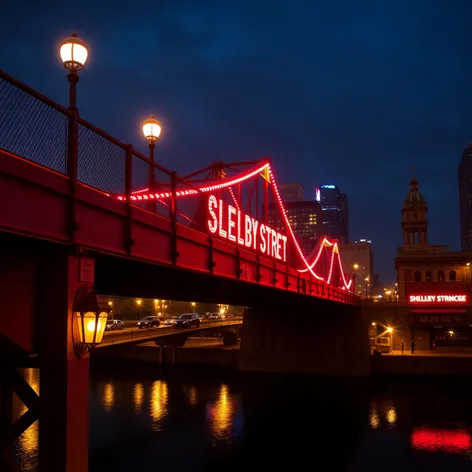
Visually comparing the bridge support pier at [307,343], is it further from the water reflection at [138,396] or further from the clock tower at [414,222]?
the clock tower at [414,222]

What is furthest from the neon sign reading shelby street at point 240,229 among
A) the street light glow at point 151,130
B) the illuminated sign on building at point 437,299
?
the illuminated sign on building at point 437,299

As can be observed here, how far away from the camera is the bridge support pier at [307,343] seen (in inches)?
2498

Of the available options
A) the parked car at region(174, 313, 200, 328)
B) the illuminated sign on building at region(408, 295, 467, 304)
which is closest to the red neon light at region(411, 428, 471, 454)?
the illuminated sign on building at region(408, 295, 467, 304)

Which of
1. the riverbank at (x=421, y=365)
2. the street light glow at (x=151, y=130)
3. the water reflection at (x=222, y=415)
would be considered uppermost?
the street light glow at (x=151, y=130)

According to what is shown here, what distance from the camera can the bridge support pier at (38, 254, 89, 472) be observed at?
1048 cm

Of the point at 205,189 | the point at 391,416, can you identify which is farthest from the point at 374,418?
the point at 205,189

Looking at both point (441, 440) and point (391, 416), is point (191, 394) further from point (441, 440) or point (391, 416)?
point (441, 440)

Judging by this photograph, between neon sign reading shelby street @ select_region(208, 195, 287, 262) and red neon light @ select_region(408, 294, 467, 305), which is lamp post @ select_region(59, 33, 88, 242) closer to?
neon sign reading shelby street @ select_region(208, 195, 287, 262)

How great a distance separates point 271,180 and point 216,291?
11.9 m

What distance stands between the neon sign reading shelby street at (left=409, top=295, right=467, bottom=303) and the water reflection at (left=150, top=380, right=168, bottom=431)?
126ft

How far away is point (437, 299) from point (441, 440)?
44.5 m

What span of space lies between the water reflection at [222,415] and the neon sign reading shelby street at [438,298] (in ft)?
120

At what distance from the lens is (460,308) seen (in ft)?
258

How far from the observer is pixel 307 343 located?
64.4m
